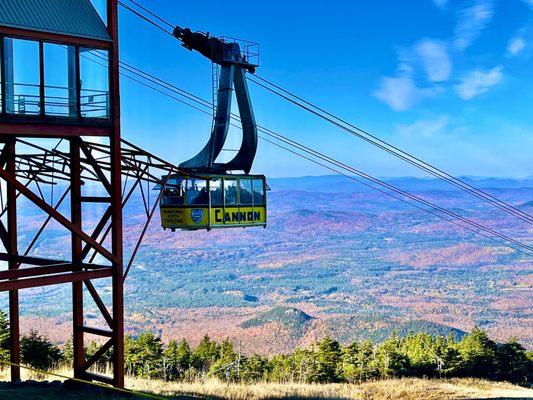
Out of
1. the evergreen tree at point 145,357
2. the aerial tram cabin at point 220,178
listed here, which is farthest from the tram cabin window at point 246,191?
the evergreen tree at point 145,357

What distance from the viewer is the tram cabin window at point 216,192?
72.6ft

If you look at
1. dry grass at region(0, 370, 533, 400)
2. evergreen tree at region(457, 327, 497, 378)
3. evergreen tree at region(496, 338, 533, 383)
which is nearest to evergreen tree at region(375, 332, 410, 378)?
evergreen tree at region(457, 327, 497, 378)

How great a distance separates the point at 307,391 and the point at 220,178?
27.8 feet

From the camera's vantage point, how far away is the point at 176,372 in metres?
35.3

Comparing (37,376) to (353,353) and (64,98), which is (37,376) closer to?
(64,98)

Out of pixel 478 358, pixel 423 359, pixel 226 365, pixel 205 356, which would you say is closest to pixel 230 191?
pixel 226 365

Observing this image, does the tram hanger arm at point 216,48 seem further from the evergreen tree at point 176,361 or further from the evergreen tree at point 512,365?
the evergreen tree at point 512,365

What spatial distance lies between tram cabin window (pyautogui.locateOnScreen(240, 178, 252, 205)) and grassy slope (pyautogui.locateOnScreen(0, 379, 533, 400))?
650 centimetres

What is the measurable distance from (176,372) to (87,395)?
1961 centimetres

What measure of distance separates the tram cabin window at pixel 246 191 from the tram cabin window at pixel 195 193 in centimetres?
158

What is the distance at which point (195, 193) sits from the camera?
21.9m

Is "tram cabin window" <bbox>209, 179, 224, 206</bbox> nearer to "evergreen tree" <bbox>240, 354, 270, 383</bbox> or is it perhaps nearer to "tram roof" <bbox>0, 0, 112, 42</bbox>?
"tram roof" <bbox>0, 0, 112, 42</bbox>

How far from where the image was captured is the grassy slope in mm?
16256

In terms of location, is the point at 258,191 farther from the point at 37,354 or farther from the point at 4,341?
the point at 4,341
